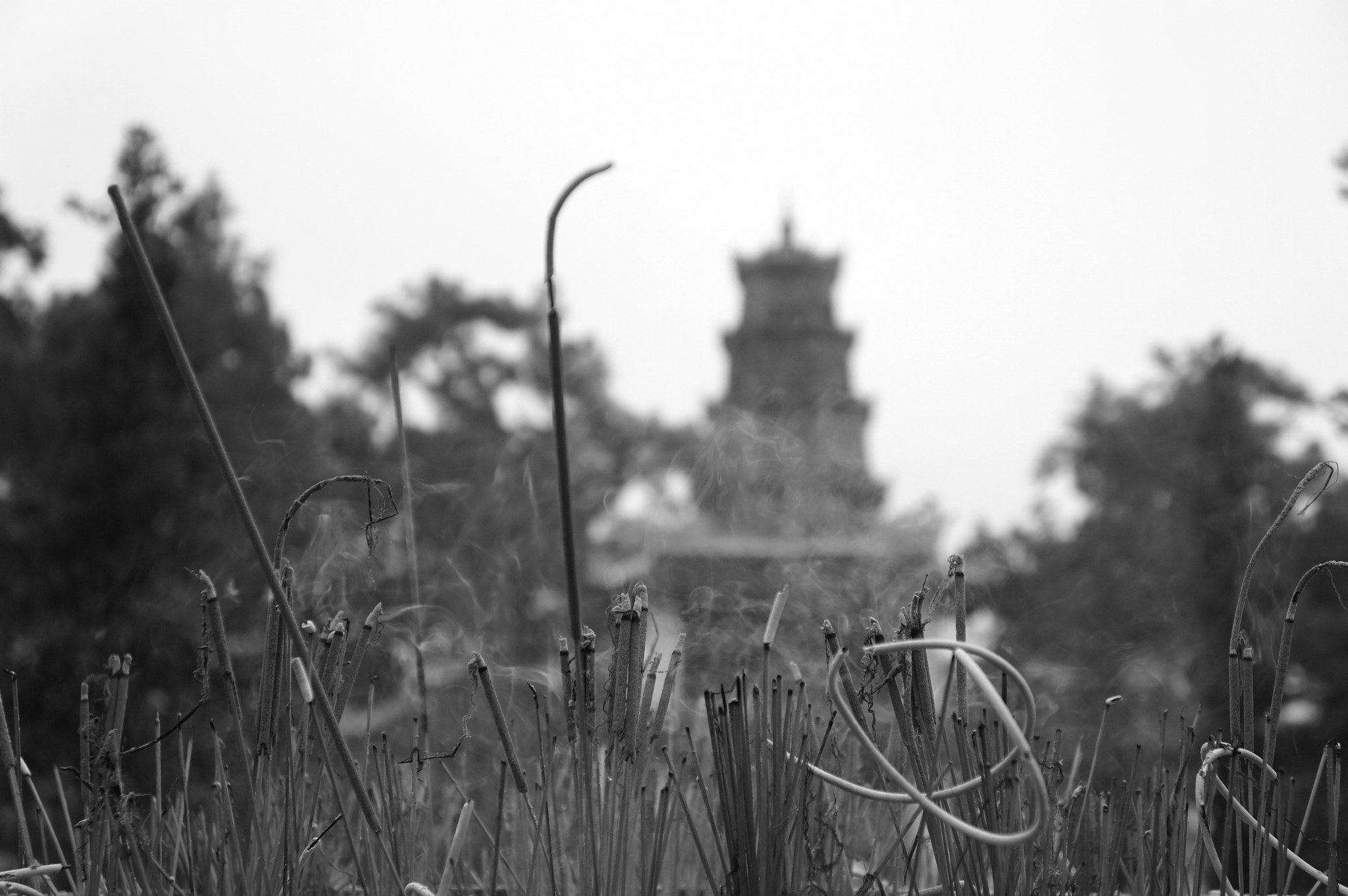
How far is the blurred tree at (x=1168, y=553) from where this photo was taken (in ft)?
33.1

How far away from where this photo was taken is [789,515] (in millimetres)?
9234

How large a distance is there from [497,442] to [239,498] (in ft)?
52.0

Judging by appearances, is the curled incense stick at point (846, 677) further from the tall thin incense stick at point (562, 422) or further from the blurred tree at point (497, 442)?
the blurred tree at point (497, 442)

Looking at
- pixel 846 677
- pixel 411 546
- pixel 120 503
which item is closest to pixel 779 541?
pixel 120 503

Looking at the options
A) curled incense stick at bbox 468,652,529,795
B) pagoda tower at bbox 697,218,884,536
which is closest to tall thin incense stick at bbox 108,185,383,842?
curled incense stick at bbox 468,652,529,795

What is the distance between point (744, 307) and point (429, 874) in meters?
19.2

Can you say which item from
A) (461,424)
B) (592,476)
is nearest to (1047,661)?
(592,476)

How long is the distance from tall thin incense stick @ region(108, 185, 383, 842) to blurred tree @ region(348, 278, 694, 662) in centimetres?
883

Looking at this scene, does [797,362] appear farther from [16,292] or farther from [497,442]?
[16,292]

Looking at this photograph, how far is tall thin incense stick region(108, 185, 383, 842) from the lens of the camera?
1067 mm

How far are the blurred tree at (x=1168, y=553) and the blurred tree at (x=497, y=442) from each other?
4397 mm

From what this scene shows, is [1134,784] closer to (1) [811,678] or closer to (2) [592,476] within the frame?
(1) [811,678]

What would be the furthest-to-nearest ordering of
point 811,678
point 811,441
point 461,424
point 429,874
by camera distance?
point 461,424 < point 811,441 < point 811,678 < point 429,874

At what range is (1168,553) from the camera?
12938 millimetres
